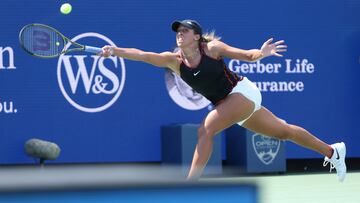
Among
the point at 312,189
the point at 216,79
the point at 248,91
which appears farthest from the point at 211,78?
the point at 312,189

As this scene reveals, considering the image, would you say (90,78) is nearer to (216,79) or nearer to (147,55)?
(147,55)

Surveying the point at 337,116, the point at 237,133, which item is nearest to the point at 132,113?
the point at 237,133

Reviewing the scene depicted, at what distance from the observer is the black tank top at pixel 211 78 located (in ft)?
19.0

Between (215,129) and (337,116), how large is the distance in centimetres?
523

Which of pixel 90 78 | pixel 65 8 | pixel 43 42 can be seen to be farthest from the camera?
pixel 90 78

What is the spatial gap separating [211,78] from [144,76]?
407 centimetres

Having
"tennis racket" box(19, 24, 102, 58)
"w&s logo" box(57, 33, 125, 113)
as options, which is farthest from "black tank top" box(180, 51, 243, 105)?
"w&s logo" box(57, 33, 125, 113)

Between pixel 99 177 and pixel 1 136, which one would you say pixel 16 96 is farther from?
pixel 99 177

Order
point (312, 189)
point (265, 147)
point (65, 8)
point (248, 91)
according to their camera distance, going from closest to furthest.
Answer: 1. point (248, 91)
2. point (312, 189)
3. point (65, 8)
4. point (265, 147)

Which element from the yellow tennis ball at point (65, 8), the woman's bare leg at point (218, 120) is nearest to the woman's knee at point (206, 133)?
the woman's bare leg at point (218, 120)

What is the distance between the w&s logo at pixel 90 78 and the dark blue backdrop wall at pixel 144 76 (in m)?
0.01

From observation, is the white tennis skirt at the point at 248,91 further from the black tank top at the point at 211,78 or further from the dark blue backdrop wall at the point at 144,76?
the dark blue backdrop wall at the point at 144,76

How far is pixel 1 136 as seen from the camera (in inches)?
365

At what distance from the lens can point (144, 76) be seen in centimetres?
980
